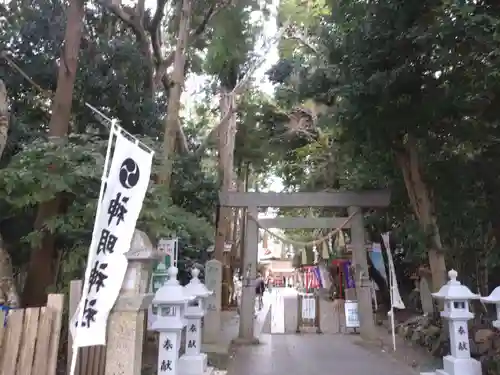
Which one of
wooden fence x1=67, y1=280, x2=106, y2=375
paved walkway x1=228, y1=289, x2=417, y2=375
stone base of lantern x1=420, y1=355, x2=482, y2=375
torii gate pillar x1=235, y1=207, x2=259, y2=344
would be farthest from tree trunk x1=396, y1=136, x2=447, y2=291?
wooden fence x1=67, y1=280, x2=106, y2=375

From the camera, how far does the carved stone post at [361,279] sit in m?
11.6

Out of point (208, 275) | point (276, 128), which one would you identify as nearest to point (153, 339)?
point (208, 275)

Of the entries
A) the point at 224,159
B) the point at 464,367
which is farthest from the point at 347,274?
the point at 464,367

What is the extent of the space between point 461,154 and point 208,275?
6.78 meters

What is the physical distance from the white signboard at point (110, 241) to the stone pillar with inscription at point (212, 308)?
6.27 metres

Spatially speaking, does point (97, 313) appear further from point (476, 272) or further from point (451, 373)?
point (476, 272)

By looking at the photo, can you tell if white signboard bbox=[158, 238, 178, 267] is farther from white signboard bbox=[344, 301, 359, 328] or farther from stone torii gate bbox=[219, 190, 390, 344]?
white signboard bbox=[344, 301, 359, 328]

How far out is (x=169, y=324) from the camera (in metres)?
6.26

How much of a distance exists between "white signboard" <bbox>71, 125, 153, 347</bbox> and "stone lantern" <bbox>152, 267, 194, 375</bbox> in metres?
1.68

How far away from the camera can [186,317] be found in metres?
7.55

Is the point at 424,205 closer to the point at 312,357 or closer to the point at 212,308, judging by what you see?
the point at 312,357

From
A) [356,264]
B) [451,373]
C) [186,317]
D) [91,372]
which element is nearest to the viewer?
[91,372]

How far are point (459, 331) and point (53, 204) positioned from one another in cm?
663

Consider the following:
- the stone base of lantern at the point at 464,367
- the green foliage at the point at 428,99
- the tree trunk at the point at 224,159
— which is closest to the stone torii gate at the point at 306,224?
the green foliage at the point at 428,99
